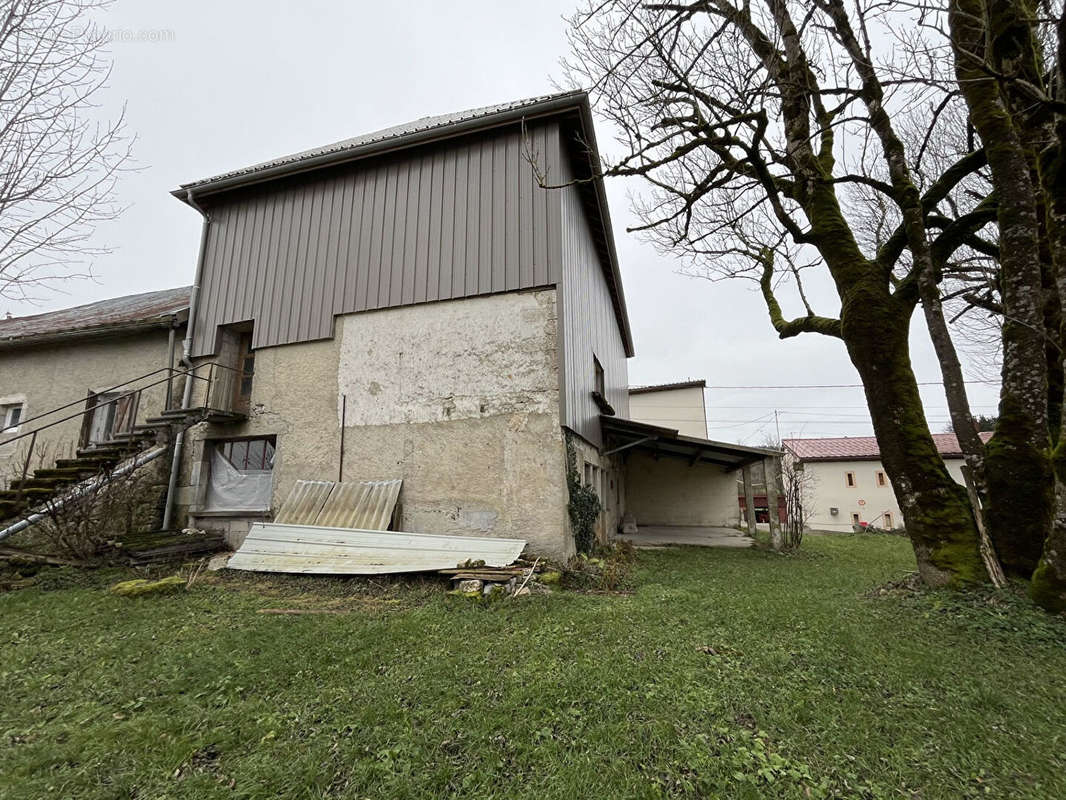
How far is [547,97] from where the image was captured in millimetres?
7453

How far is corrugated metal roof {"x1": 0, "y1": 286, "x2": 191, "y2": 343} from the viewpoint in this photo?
923cm

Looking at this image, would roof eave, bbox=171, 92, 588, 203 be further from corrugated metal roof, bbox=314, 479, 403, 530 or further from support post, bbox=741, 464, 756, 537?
support post, bbox=741, 464, 756, 537

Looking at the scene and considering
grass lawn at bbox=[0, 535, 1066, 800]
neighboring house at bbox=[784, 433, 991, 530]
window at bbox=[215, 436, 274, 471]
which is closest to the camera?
grass lawn at bbox=[0, 535, 1066, 800]

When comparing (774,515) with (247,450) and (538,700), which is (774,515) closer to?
(538,700)

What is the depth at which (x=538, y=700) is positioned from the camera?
2820mm

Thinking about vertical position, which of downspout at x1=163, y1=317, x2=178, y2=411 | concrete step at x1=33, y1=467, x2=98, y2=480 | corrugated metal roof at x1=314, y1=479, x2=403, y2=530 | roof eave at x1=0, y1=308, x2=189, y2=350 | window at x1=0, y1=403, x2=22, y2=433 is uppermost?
roof eave at x1=0, y1=308, x2=189, y2=350

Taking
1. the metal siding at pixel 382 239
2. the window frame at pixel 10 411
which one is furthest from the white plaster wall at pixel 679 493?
the window frame at pixel 10 411

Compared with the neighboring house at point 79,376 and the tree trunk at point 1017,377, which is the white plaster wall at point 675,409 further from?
the neighboring house at point 79,376

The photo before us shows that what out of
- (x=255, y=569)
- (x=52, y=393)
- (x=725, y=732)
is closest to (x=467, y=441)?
(x=255, y=569)

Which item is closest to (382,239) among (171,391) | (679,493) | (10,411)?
(171,391)

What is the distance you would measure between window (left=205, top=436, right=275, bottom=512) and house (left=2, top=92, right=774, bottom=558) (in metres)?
0.04

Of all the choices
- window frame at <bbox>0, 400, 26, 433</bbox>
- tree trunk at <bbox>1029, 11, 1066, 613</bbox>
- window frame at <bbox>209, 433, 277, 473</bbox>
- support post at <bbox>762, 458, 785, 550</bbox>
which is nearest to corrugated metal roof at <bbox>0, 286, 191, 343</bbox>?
window frame at <bbox>0, 400, 26, 433</bbox>

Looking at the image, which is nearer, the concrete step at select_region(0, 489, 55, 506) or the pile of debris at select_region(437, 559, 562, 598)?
the pile of debris at select_region(437, 559, 562, 598)

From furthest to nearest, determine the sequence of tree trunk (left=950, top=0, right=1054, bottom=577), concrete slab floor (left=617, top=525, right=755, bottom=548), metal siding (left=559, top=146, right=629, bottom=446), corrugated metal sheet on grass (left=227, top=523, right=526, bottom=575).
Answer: concrete slab floor (left=617, top=525, right=755, bottom=548) < metal siding (left=559, top=146, right=629, bottom=446) < corrugated metal sheet on grass (left=227, top=523, right=526, bottom=575) < tree trunk (left=950, top=0, right=1054, bottom=577)
